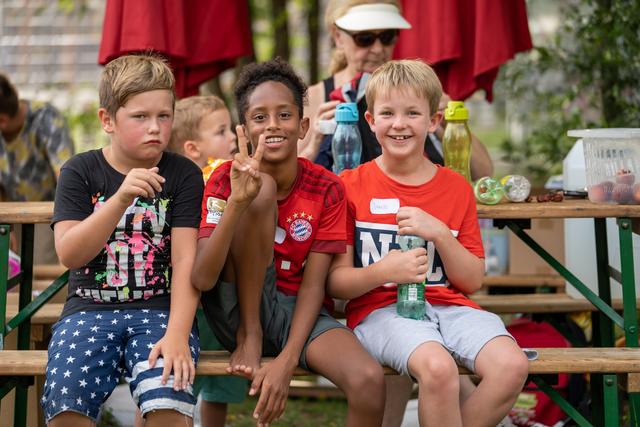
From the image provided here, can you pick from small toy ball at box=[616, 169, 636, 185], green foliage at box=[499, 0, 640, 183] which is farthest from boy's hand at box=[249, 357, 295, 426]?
green foliage at box=[499, 0, 640, 183]

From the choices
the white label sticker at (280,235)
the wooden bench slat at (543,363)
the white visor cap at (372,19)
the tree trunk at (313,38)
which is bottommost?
the wooden bench slat at (543,363)

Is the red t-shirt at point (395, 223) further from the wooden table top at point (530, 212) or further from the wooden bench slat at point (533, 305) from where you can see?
the wooden bench slat at point (533, 305)

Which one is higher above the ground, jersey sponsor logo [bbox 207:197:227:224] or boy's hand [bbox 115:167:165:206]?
boy's hand [bbox 115:167:165:206]

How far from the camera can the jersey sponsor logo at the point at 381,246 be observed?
11.3 ft

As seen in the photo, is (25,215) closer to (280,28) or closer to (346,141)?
(346,141)

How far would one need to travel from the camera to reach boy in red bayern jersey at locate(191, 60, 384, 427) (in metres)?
3.14

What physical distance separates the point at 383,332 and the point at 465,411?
1.26 ft

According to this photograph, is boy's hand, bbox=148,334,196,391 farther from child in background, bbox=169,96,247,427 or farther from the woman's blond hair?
Result: the woman's blond hair

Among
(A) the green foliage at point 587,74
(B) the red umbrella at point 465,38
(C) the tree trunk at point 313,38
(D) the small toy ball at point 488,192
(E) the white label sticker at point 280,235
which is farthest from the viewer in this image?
(C) the tree trunk at point 313,38

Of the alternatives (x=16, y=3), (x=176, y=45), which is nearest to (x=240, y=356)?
(x=176, y=45)

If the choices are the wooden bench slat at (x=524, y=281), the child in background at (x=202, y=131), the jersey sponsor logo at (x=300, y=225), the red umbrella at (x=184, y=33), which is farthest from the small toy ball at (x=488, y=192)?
the red umbrella at (x=184, y=33)

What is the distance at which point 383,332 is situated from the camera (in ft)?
10.9

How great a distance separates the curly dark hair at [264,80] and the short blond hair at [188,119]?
89 cm

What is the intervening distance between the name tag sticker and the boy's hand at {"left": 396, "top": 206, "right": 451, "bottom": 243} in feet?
0.38
